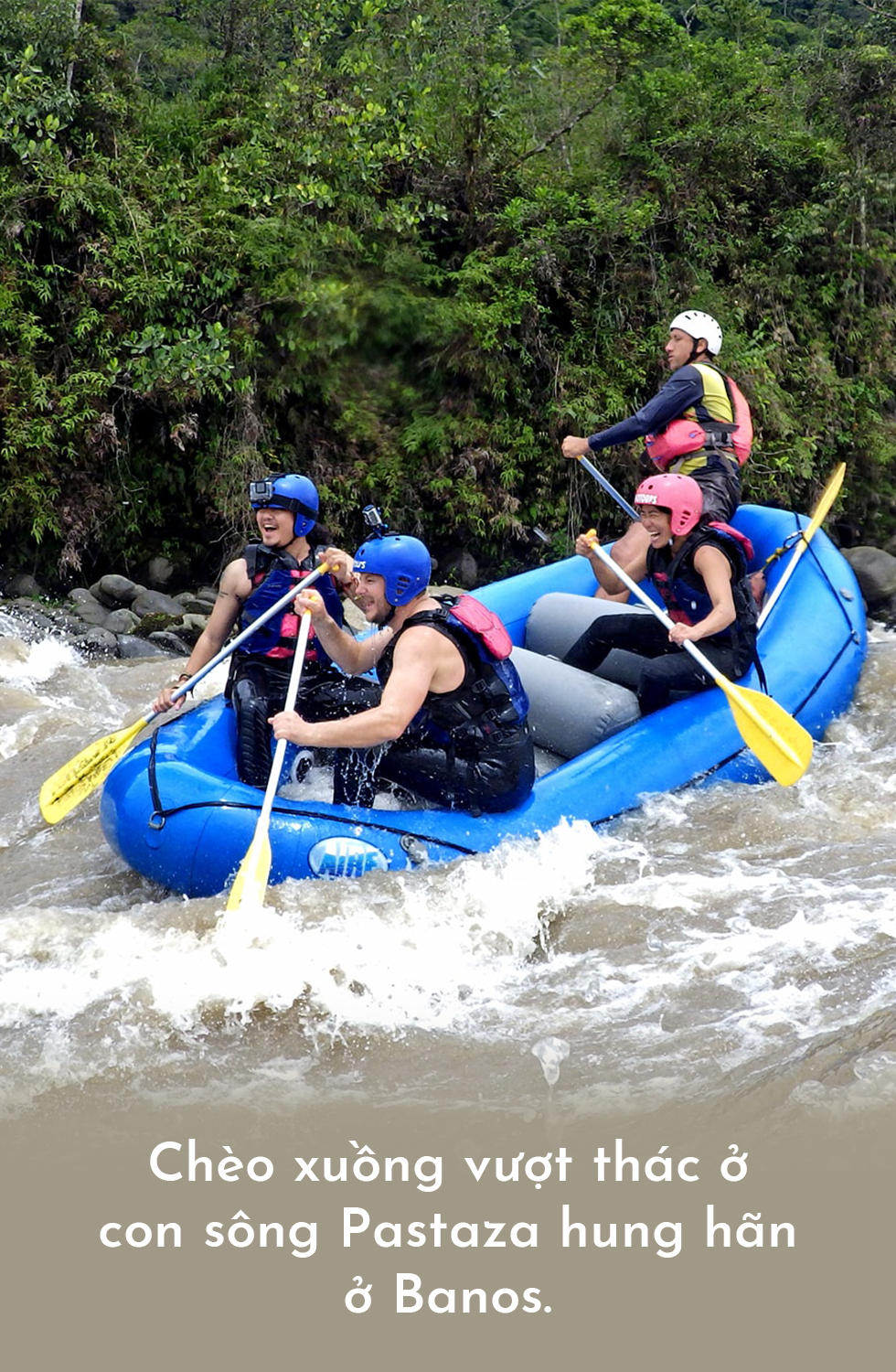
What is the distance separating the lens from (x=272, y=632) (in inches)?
192

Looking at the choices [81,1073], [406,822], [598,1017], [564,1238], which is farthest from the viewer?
[406,822]

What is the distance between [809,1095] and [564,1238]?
29.8 inches

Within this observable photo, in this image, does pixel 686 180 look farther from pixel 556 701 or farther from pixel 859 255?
pixel 556 701

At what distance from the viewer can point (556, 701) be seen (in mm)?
5211

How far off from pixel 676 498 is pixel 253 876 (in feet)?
7.46

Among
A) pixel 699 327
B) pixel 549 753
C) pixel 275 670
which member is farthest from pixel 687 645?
pixel 699 327

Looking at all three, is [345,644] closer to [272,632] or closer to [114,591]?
[272,632]

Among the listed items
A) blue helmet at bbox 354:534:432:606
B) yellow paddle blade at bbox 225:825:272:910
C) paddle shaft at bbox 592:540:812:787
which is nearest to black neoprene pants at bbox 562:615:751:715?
paddle shaft at bbox 592:540:812:787

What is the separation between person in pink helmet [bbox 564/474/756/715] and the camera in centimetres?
512

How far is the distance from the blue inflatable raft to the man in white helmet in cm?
71

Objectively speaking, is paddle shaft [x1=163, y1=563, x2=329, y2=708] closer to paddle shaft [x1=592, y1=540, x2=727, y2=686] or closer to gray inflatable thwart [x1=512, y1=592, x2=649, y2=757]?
gray inflatable thwart [x1=512, y1=592, x2=649, y2=757]

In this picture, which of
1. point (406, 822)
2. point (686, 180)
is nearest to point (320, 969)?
point (406, 822)

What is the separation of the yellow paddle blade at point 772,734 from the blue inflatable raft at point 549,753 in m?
0.28

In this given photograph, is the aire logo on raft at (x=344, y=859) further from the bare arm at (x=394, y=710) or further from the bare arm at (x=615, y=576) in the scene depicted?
the bare arm at (x=615, y=576)
